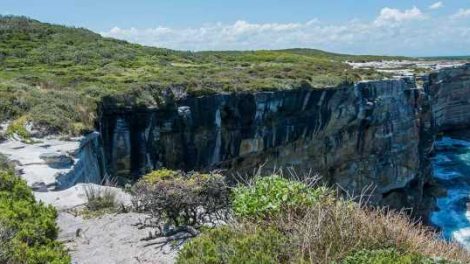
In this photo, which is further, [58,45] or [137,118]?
[58,45]

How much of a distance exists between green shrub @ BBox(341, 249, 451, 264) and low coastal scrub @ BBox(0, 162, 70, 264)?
343 cm

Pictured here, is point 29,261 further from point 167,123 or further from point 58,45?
point 58,45

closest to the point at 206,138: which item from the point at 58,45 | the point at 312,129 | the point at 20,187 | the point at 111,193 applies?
the point at 312,129

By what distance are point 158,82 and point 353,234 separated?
21106mm

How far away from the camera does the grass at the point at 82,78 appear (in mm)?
18516

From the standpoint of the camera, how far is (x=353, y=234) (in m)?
7.12

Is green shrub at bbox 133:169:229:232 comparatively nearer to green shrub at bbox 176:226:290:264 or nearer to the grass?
green shrub at bbox 176:226:290:264

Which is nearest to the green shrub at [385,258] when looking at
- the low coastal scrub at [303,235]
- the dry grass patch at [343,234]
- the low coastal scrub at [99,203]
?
the low coastal scrub at [303,235]

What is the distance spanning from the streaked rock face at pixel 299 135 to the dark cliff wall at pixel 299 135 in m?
0.05

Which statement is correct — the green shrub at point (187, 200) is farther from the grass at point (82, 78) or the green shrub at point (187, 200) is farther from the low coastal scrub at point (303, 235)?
the grass at point (82, 78)

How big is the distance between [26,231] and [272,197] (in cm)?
344

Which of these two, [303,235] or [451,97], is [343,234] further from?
[451,97]

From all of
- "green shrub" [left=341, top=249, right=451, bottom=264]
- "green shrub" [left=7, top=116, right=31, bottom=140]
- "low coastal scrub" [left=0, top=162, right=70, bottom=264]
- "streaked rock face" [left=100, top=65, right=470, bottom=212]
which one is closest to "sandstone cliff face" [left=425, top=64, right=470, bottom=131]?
"streaked rock face" [left=100, top=65, right=470, bottom=212]

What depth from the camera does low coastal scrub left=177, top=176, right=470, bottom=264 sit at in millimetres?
6516
